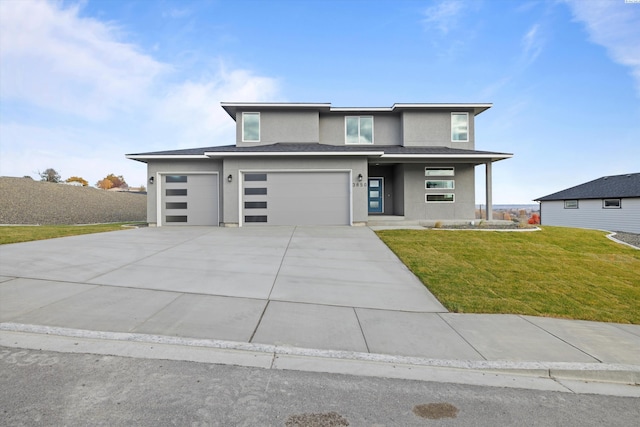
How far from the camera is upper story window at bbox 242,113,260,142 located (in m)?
16.8

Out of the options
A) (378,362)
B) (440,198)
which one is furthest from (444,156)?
(378,362)

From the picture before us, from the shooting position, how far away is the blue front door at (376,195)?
17938mm

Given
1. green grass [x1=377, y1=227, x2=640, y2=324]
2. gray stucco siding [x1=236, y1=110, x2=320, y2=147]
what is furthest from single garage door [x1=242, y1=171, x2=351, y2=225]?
gray stucco siding [x1=236, y1=110, x2=320, y2=147]

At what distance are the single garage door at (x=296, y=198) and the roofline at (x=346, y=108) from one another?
15.6 ft

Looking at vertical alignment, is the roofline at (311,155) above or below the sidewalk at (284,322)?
above

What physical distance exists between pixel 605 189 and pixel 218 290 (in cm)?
3133

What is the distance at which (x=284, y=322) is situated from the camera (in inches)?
169

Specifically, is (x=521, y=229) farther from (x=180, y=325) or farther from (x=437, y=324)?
(x=180, y=325)

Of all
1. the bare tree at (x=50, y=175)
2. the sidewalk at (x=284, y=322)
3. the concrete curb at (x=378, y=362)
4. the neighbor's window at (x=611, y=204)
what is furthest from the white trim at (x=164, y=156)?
the bare tree at (x=50, y=175)

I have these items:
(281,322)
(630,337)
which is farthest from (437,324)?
(630,337)

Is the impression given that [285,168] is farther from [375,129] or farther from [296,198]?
[375,129]

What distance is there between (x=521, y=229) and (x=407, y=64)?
1003 cm

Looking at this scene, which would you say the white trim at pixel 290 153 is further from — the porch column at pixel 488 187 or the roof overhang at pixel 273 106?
the porch column at pixel 488 187

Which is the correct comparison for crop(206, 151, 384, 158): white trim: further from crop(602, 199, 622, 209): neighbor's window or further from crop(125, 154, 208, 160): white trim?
crop(602, 199, 622, 209): neighbor's window
